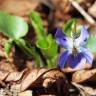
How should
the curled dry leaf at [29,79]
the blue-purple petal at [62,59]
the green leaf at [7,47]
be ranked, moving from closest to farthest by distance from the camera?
the curled dry leaf at [29,79]
the blue-purple petal at [62,59]
the green leaf at [7,47]

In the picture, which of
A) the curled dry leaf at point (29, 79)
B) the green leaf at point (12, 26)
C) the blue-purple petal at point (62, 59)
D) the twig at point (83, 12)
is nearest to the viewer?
the curled dry leaf at point (29, 79)

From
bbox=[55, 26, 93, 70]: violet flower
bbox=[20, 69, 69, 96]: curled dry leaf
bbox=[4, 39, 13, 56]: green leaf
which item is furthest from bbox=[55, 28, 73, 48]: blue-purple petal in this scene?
bbox=[4, 39, 13, 56]: green leaf

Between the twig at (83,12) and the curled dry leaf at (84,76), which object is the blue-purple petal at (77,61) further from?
the twig at (83,12)

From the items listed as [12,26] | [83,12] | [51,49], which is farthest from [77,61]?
[83,12]

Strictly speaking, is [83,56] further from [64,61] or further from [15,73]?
[15,73]

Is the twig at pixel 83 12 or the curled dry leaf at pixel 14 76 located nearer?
the curled dry leaf at pixel 14 76

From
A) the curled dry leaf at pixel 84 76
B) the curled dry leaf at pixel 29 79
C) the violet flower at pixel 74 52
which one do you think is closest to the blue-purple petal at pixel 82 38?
the violet flower at pixel 74 52
